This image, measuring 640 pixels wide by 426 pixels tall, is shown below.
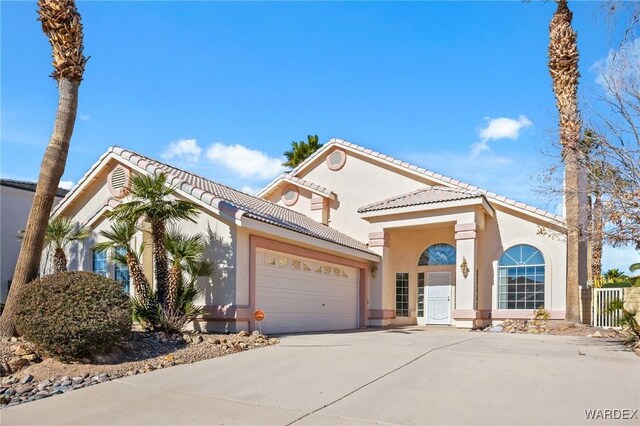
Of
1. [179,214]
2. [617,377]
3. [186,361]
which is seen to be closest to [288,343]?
[186,361]

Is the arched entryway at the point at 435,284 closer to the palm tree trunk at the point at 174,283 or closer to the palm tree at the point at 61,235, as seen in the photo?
the palm tree trunk at the point at 174,283

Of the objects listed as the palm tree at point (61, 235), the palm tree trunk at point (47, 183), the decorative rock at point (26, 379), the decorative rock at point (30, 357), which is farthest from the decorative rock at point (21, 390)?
the palm tree at point (61, 235)

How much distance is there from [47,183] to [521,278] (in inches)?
623

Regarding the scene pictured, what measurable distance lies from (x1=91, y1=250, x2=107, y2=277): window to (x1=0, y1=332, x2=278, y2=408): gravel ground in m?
6.16

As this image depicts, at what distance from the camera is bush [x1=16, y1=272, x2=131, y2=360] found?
913 cm

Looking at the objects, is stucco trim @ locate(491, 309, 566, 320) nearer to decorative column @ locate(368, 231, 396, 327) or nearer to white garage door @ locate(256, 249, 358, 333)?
decorative column @ locate(368, 231, 396, 327)

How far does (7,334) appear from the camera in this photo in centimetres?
1082

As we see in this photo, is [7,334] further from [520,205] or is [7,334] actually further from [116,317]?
[520,205]

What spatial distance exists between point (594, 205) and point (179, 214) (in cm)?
1015

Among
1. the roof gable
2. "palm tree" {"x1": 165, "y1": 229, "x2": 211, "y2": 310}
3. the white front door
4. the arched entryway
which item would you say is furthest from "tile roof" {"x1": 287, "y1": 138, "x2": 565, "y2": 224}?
"palm tree" {"x1": 165, "y1": 229, "x2": 211, "y2": 310}

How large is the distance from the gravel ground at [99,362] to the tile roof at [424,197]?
963cm

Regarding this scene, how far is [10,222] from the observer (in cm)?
2477

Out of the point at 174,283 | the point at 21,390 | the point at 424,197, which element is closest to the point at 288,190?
the point at 424,197

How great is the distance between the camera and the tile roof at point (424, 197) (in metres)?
19.0
